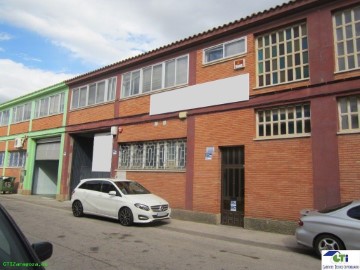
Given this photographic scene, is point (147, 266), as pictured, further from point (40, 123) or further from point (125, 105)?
point (40, 123)

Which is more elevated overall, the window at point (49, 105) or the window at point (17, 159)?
the window at point (49, 105)

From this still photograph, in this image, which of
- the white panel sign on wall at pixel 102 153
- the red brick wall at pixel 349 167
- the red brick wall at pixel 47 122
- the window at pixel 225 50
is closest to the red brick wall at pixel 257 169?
the red brick wall at pixel 349 167

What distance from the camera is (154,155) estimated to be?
15914mm

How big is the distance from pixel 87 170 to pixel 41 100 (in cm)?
765

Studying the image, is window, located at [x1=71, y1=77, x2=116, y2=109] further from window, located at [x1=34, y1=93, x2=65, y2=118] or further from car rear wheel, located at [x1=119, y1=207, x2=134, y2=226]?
car rear wheel, located at [x1=119, y1=207, x2=134, y2=226]

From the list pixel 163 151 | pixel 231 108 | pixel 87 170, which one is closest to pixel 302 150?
pixel 231 108

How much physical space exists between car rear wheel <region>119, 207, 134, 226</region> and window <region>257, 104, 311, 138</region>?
5.29 metres

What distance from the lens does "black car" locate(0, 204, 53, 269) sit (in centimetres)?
260

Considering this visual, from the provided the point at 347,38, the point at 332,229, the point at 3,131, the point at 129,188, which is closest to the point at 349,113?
the point at 347,38

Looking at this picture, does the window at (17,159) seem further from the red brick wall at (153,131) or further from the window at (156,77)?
the window at (156,77)

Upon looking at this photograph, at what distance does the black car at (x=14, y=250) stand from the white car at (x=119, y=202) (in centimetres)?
871

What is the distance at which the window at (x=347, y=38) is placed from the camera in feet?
34.6

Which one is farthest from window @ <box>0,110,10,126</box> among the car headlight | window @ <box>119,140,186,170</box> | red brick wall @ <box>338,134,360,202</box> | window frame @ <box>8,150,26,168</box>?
red brick wall @ <box>338,134,360,202</box>

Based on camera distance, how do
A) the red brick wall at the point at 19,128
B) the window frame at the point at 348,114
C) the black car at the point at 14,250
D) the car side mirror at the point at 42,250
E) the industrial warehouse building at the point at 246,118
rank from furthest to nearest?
the red brick wall at the point at 19,128, the industrial warehouse building at the point at 246,118, the window frame at the point at 348,114, the car side mirror at the point at 42,250, the black car at the point at 14,250
